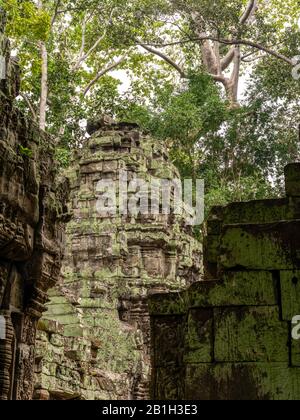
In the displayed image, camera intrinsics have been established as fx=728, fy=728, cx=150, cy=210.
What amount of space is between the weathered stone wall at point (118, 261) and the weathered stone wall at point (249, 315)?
9.83 m

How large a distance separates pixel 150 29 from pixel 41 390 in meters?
24.0

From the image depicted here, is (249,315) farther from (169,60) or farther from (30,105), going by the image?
(169,60)

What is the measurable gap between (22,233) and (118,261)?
15033mm

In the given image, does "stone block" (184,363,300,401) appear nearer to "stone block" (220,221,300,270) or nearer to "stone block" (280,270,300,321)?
"stone block" (280,270,300,321)

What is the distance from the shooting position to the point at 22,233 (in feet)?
24.6

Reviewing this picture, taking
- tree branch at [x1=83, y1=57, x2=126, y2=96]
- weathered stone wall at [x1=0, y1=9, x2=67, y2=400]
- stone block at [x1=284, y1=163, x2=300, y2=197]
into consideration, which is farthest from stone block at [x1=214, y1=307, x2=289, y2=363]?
tree branch at [x1=83, y1=57, x2=126, y2=96]

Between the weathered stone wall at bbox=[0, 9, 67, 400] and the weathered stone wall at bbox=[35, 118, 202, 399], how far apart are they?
23.5 ft

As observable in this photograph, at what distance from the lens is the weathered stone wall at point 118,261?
18.3 metres

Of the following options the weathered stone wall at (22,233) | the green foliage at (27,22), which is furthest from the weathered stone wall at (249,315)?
the green foliage at (27,22)

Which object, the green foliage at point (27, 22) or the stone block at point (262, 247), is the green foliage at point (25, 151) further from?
the green foliage at point (27, 22)

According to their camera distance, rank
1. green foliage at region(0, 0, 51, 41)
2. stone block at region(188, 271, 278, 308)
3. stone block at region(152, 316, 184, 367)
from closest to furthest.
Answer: stone block at region(188, 271, 278, 308), stone block at region(152, 316, 184, 367), green foliage at region(0, 0, 51, 41)

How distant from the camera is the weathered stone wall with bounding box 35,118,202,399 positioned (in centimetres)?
1830

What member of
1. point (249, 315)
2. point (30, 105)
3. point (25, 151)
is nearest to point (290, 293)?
point (249, 315)
